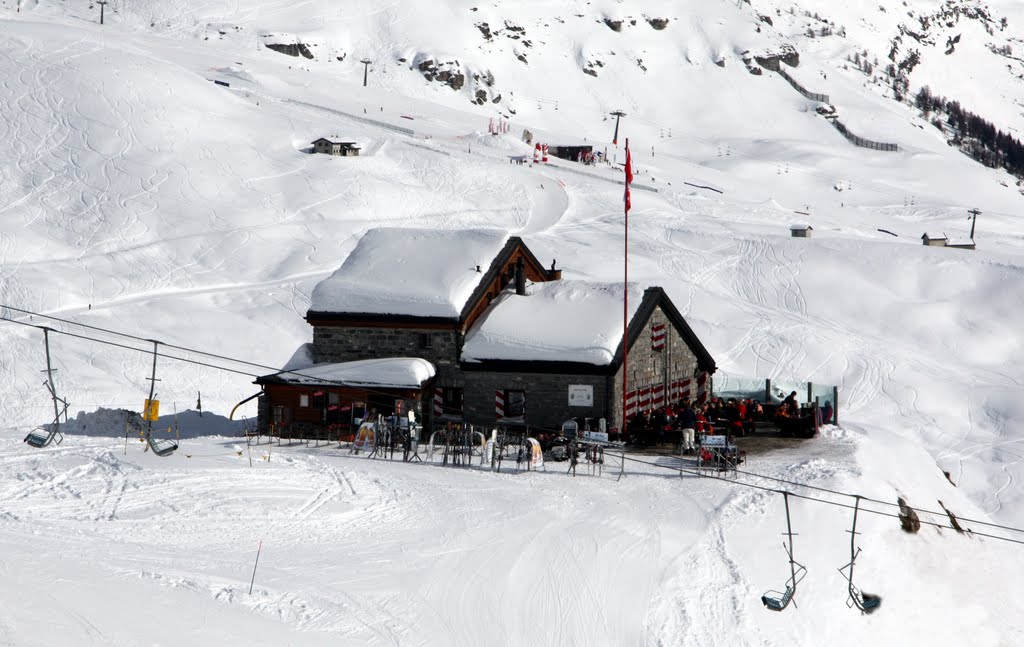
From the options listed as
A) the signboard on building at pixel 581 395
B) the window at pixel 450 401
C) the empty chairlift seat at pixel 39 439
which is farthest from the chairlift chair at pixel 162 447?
the signboard on building at pixel 581 395

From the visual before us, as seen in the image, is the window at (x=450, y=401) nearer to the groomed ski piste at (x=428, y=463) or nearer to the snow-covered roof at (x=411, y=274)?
the snow-covered roof at (x=411, y=274)

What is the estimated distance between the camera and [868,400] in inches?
1692

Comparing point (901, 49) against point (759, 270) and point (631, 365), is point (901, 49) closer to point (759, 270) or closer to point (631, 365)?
point (759, 270)

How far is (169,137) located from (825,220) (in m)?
37.1

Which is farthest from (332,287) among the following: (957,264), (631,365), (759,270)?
(957,264)

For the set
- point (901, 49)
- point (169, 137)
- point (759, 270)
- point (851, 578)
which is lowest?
point (851, 578)

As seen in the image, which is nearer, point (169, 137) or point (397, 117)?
point (169, 137)

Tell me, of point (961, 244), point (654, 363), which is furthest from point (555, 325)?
point (961, 244)

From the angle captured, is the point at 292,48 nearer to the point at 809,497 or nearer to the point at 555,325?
the point at 555,325

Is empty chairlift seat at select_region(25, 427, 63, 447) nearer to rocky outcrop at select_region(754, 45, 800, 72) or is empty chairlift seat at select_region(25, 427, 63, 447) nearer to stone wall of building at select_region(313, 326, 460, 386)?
stone wall of building at select_region(313, 326, 460, 386)

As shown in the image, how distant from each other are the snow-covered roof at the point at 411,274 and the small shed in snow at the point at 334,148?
35477mm

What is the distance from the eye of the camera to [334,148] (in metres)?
71.4

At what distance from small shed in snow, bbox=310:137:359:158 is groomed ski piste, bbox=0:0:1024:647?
1.11 meters

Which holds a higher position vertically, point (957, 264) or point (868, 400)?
point (957, 264)
